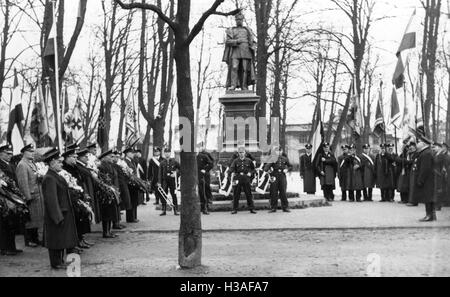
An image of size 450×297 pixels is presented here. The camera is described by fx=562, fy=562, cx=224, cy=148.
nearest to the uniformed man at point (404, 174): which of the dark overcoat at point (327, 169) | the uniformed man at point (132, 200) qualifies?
the dark overcoat at point (327, 169)

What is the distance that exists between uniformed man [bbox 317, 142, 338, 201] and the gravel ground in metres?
7.40

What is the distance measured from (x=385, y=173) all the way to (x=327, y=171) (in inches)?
75.8

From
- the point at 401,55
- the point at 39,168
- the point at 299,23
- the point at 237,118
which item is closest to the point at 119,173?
the point at 39,168

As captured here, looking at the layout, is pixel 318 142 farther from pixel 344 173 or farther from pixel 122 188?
pixel 122 188

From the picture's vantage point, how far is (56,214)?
8.40m

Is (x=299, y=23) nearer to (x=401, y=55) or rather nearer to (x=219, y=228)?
(x=401, y=55)

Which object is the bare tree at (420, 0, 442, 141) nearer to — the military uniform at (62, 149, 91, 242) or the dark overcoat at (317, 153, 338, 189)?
the dark overcoat at (317, 153, 338, 189)

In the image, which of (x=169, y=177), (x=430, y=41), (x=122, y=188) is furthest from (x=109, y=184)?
(x=430, y=41)

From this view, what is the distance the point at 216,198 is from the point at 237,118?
2.56m

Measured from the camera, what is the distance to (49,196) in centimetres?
843

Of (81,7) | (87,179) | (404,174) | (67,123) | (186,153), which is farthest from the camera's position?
(404,174)

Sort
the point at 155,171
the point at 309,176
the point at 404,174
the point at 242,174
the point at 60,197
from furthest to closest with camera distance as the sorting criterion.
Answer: the point at 309,176
the point at 404,174
the point at 155,171
the point at 242,174
the point at 60,197

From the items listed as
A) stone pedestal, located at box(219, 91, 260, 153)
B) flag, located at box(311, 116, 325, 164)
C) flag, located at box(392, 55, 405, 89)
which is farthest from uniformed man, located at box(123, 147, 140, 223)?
flag, located at box(392, 55, 405, 89)

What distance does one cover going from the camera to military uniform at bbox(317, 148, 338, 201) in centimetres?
1938
